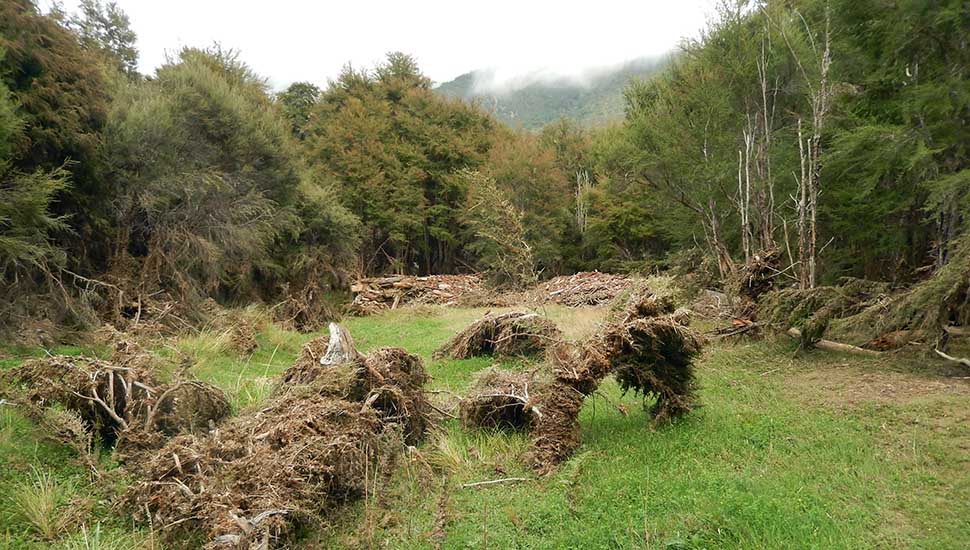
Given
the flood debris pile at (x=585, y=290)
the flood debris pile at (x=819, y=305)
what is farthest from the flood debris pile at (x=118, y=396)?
the flood debris pile at (x=585, y=290)

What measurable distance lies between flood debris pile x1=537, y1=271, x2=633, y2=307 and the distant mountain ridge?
56313mm

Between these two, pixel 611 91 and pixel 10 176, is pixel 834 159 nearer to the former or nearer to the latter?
pixel 10 176

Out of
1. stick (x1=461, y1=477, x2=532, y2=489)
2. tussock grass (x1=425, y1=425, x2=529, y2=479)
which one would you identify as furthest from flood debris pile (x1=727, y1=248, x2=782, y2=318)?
stick (x1=461, y1=477, x2=532, y2=489)

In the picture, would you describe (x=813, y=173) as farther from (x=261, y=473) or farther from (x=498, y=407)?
(x=261, y=473)

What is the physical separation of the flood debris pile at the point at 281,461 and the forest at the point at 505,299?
0.10 ft

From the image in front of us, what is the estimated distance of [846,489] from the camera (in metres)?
3.72

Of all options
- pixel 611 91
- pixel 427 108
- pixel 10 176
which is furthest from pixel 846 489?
pixel 611 91

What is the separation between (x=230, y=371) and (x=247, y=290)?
6.70 m

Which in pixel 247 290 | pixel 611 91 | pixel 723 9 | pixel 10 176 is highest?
pixel 611 91

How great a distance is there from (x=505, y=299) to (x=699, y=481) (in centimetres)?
1428

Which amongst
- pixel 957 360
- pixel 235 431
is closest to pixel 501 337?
pixel 235 431

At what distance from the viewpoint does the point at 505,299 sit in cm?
1812

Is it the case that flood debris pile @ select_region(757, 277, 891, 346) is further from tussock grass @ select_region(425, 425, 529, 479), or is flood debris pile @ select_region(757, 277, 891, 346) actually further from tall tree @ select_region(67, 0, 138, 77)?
tall tree @ select_region(67, 0, 138, 77)

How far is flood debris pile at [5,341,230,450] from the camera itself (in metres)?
4.68
